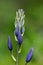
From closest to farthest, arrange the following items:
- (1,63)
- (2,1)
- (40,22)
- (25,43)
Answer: (1,63), (25,43), (40,22), (2,1)

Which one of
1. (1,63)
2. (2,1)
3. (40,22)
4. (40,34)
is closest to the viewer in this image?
(1,63)

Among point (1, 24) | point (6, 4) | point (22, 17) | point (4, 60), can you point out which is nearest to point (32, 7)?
point (6, 4)

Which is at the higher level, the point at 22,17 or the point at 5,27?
the point at 22,17

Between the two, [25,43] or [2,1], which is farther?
[2,1]

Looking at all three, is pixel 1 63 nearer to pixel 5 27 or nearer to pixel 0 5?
pixel 5 27

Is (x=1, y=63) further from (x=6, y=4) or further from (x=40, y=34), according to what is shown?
(x=6, y=4)

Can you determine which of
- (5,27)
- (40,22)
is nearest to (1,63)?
(5,27)
